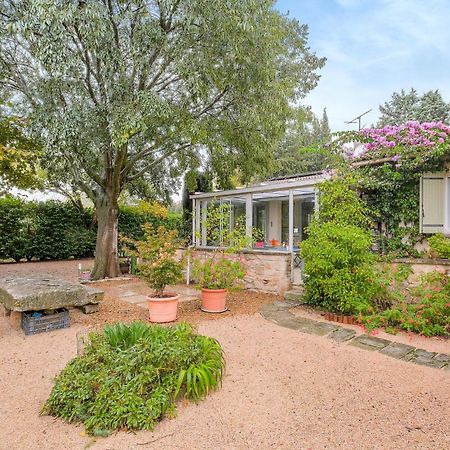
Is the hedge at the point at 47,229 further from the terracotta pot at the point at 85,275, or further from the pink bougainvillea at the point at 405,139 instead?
the pink bougainvillea at the point at 405,139

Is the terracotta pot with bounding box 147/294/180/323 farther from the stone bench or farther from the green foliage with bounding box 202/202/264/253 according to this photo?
the green foliage with bounding box 202/202/264/253

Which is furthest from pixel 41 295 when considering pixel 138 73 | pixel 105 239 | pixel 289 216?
pixel 138 73

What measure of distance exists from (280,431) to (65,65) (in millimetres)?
6994

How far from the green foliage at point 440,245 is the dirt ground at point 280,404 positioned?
301 cm

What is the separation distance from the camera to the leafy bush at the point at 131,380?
2588 mm

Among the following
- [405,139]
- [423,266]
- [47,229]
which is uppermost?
[405,139]

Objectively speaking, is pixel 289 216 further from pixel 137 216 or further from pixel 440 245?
pixel 137 216

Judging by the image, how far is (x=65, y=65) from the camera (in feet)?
20.7

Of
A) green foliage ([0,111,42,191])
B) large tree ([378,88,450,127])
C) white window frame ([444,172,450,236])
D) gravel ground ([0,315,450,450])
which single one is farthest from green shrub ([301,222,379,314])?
large tree ([378,88,450,127])

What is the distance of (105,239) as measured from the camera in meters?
9.84

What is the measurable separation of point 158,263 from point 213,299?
139 cm

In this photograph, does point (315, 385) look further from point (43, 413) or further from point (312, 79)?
point (312, 79)

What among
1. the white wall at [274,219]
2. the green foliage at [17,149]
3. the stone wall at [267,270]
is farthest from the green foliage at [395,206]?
the green foliage at [17,149]

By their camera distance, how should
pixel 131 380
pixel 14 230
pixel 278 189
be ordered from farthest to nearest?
pixel 14 230 → pixel 278 189 → pixel 131 380
